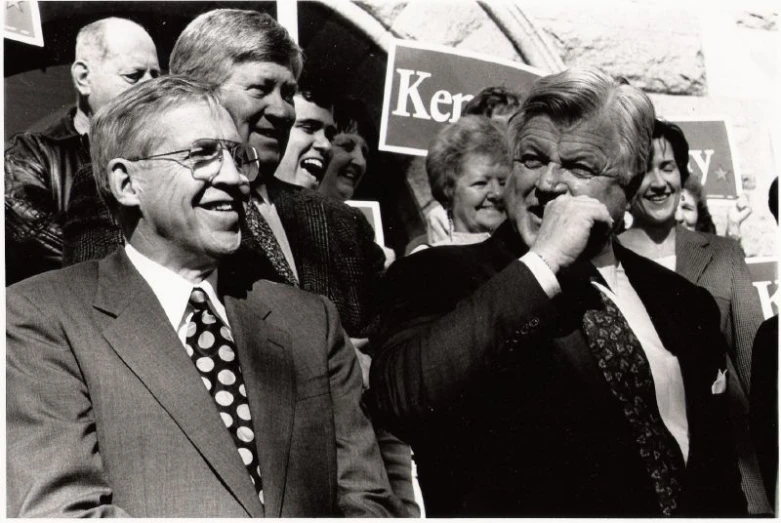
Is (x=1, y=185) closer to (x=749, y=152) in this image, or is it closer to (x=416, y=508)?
(x=416, y=508)

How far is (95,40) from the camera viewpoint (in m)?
3.69

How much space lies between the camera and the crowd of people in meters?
2.70

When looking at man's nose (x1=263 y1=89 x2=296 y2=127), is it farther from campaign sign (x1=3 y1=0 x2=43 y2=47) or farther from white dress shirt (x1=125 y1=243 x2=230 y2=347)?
campaign sign (x1=3 y1=0 x2=43 y2=47)

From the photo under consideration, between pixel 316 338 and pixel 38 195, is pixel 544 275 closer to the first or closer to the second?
pixel 316 338

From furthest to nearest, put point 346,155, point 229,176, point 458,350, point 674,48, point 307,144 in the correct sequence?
point 674,48 → point 346,155 → point 307,144 → point 229,176 → point 458,350

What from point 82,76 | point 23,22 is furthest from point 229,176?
point 23,22

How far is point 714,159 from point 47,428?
125 inches

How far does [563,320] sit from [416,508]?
744 millimetres

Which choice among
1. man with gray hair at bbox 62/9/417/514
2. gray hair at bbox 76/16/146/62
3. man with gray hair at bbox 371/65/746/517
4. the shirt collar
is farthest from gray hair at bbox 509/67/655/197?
gray hair at bbox 76/16/146/62

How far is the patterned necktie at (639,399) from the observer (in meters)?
2.89

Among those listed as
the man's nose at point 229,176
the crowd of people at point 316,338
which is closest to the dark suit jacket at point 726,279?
the crowd of people at point 316,338

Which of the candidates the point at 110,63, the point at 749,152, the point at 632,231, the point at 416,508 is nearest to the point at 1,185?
the point at 110,63

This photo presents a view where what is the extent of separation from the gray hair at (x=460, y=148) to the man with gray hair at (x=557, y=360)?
0.71m

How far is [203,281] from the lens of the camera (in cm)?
295
